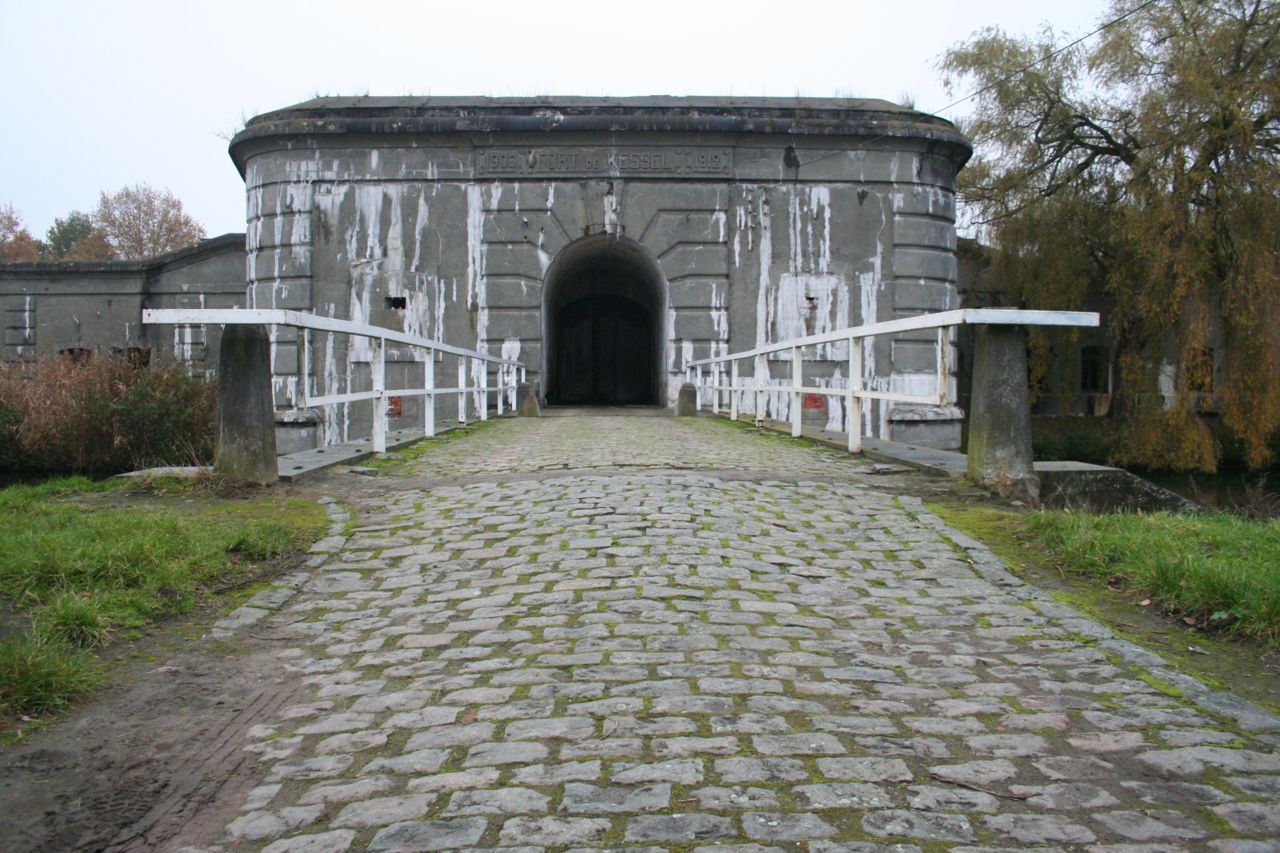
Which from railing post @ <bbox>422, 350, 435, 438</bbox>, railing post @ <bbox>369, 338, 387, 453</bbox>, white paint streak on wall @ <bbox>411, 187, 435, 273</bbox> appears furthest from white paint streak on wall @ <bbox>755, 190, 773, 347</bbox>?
railing post @ <bbox>369, 338, 387, 453</bbox>

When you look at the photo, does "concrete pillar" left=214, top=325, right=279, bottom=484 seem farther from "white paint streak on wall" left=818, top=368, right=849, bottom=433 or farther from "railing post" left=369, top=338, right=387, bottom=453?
"white paint streak on wall" left=818, top=368, right=849, bottom=433

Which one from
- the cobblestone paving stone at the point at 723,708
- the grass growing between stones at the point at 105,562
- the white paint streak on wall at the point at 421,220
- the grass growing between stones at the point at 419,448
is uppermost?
the white paint streak on wall at the point at 421,220

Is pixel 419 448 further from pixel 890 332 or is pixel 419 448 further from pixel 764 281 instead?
pixel 764 281

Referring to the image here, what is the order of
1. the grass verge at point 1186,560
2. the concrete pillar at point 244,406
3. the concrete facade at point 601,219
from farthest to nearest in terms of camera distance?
the concrete facade at point 601,219, the concrete pillar at point 244,406, the grass verge at point 1186,560

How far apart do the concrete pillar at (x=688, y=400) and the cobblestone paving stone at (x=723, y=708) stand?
37.0ft

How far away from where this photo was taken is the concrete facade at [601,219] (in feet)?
62.4

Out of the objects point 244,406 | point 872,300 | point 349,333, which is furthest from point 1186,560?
point 872,300

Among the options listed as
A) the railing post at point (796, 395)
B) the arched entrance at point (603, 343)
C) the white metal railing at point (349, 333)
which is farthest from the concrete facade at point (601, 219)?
the railing post at point (796, 395)

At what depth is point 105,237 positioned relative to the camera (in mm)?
52281

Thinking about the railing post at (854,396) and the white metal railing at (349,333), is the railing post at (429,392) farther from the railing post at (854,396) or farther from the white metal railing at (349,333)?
the railing post at (854,396)

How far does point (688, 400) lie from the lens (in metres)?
17.4

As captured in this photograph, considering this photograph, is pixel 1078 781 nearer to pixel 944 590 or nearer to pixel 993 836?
pixel 993 836

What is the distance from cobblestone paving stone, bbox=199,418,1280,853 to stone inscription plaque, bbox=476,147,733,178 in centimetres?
1404

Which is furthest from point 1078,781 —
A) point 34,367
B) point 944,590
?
point 34,367
